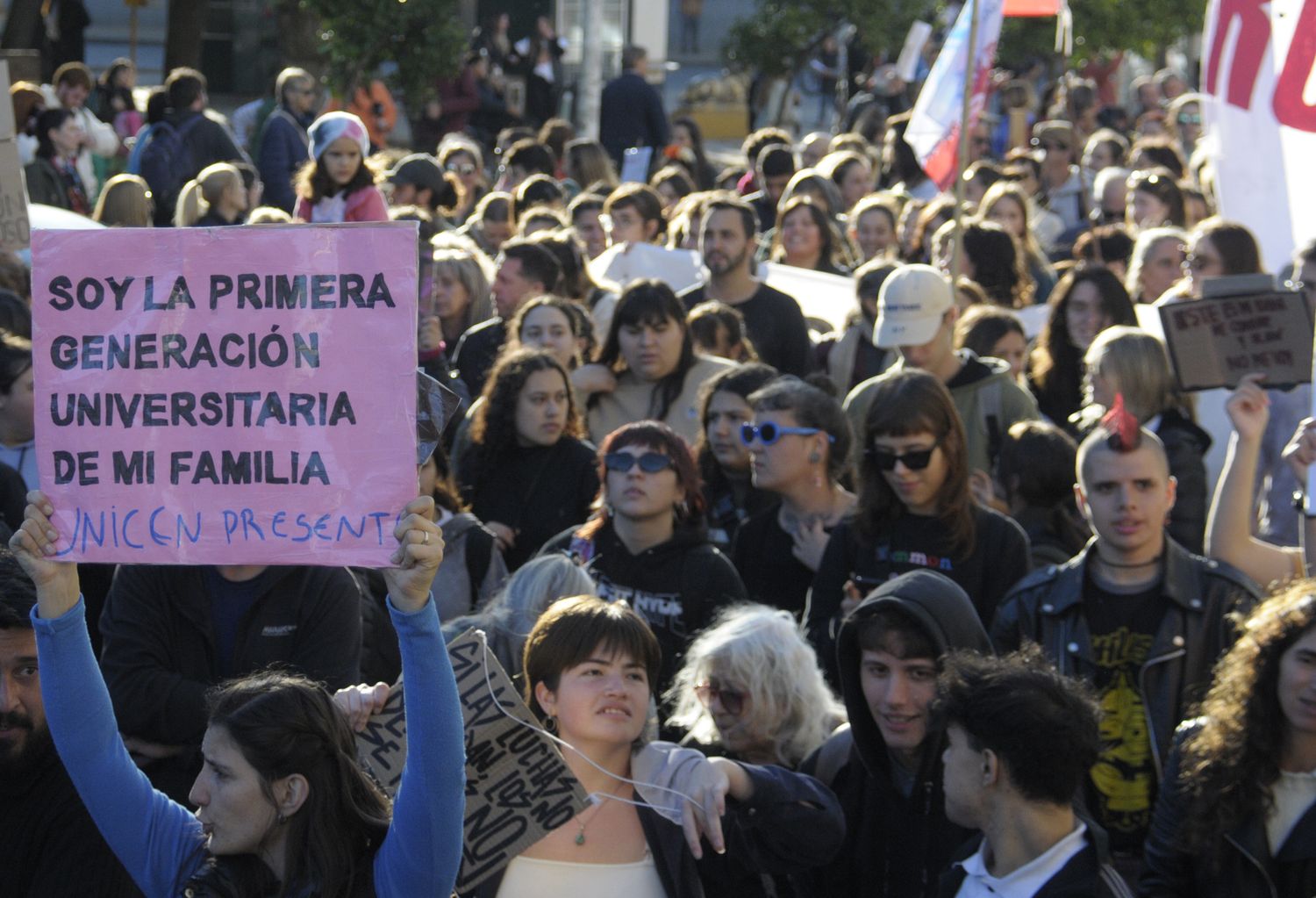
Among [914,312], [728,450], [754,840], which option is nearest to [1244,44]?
[914,312]

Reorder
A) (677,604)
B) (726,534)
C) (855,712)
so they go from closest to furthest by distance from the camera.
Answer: (855,712) → (677,604) → (726,534)

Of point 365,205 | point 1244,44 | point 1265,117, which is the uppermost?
point 1244,44

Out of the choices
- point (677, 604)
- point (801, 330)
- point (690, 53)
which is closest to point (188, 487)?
point (677, 604)

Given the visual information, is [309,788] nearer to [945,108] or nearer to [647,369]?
[647,369]

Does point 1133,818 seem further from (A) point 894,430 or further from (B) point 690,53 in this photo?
(B) point 690,53

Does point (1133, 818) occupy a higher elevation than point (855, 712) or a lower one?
lower

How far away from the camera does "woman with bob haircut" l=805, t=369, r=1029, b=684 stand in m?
5.24

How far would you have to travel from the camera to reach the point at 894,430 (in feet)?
17.6

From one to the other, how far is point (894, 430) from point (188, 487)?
2.56 m

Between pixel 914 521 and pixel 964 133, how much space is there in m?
3.56

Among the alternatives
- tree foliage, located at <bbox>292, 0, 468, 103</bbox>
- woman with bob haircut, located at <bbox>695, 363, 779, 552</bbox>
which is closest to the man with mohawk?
woman with bob haircut, located at <bbox>695, 363, 779, 552</bbox>

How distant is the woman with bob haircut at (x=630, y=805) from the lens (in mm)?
3701

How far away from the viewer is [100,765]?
318 cm

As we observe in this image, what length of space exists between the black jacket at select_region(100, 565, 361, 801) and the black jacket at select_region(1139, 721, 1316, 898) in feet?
5.92
